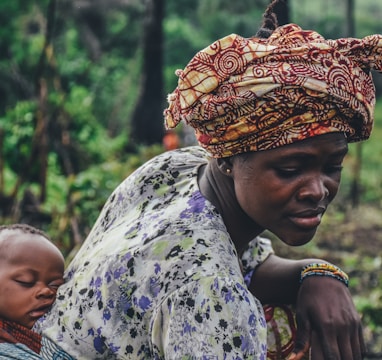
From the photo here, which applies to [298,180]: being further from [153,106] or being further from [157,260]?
[153,106]

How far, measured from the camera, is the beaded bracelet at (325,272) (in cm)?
242

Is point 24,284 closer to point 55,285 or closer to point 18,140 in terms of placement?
point 55,285

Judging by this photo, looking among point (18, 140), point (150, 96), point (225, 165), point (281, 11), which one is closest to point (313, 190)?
point (225, 165)

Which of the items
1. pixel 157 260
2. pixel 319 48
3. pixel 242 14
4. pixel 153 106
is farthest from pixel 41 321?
pixel 242 14

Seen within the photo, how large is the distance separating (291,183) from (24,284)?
0.90 m

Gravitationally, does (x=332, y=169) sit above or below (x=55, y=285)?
above

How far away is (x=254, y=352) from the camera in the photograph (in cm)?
191

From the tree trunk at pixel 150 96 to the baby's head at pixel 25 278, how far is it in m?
9.85

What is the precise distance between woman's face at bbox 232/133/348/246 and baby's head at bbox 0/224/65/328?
68cm

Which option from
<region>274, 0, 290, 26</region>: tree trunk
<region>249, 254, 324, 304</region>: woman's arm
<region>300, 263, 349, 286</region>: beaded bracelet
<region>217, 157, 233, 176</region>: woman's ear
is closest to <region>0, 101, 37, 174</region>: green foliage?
<region>249, 254, 324, 304</region>: woman's arm

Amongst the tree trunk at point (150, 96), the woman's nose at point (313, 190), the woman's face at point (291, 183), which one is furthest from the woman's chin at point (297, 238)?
the tree trunk at point (150, 96)

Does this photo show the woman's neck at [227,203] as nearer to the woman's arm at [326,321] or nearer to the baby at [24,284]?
the woman's arm at [326,321]

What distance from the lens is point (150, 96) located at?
40.4ft

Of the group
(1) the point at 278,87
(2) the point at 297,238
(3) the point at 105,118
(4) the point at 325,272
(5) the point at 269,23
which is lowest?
(3) the point at 105,118
